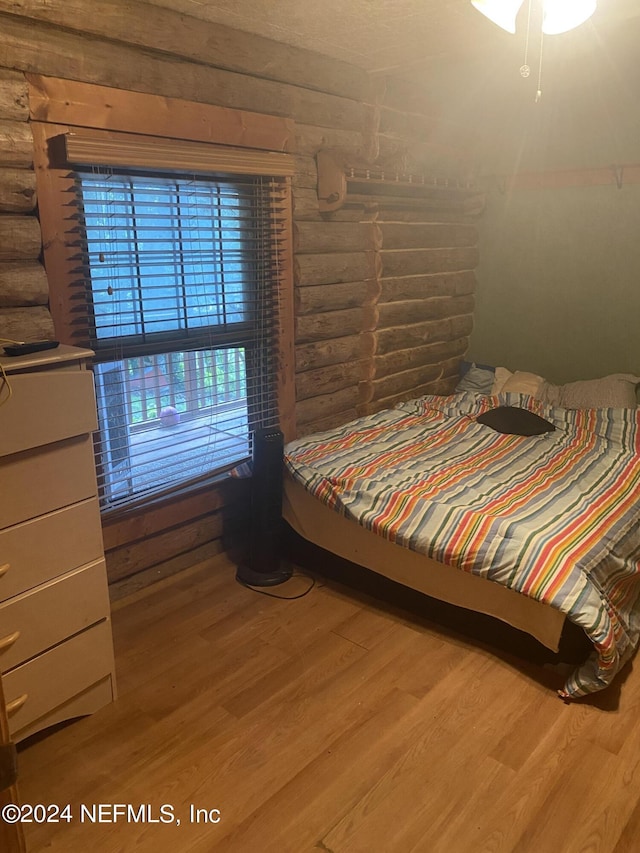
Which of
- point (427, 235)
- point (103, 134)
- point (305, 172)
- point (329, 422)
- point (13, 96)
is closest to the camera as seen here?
point (13, 96)

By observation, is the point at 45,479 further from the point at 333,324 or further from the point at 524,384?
the point at 524,384

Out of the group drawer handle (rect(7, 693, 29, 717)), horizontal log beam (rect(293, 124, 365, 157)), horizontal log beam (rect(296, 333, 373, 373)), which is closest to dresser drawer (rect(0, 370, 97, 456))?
drawer handle (rect(7, 693, 29, 717))

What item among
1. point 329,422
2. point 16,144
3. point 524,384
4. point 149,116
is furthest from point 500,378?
point 16,144

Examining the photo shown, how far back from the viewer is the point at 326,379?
3.42 metres

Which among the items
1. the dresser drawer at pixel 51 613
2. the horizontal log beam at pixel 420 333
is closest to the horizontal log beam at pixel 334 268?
the horizontal log beam at pixel 420 333

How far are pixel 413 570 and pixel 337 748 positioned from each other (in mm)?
786

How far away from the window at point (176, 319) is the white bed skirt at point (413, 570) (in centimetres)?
46

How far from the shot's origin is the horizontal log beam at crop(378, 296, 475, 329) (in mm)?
3715

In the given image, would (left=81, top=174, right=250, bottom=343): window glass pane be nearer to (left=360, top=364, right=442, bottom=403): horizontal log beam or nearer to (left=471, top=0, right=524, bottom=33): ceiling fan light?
(left=360, top=364, right=442, bottom=403): horizontal log beam

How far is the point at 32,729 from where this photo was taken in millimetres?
1946

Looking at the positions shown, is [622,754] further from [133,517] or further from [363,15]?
[363,15]

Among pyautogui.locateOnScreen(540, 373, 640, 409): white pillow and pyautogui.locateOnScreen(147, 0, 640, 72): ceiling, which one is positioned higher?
pyautogui.locateOnScreen(147, 0, 640, 72): ceiling

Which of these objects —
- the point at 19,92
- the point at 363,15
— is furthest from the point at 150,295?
the point at 363,15

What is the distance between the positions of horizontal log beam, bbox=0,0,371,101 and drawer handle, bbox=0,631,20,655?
6.22ft
